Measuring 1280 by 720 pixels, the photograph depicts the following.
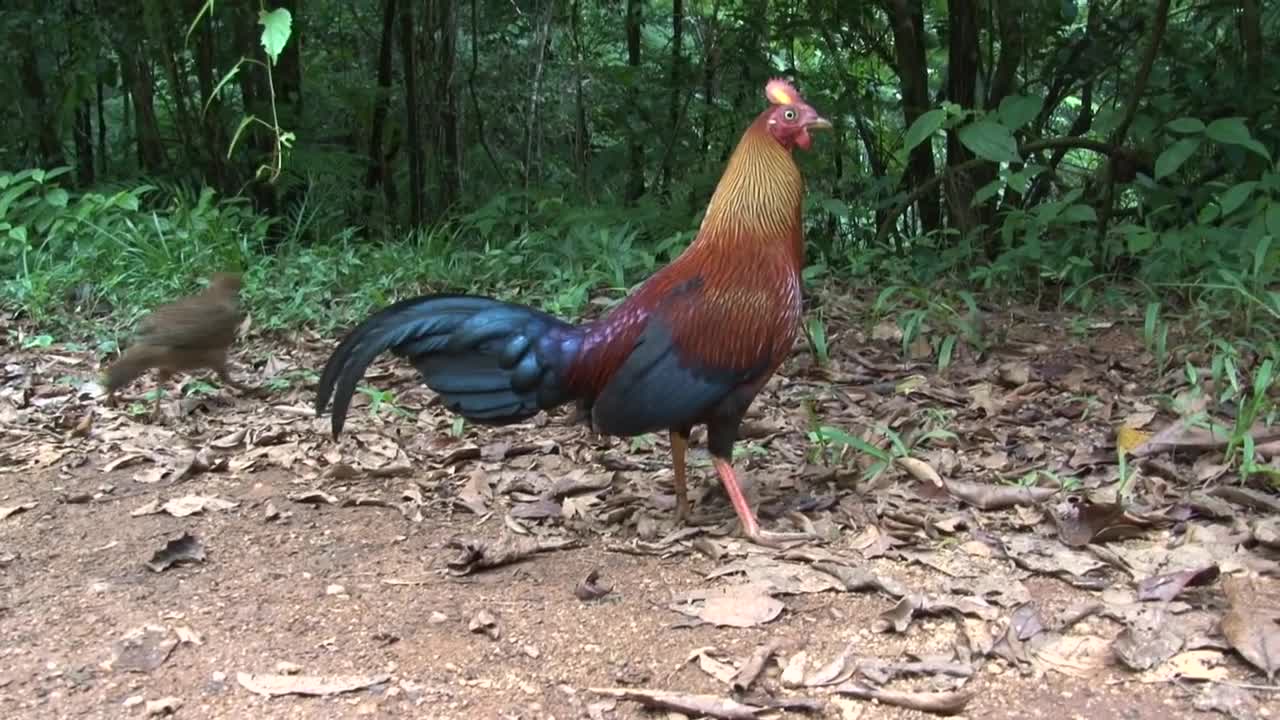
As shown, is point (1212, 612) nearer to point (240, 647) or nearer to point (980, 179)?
point (240, 647)

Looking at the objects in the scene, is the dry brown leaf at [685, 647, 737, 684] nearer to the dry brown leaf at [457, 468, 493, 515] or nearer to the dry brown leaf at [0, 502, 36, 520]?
the dry brown leaf at [457, 468, 493, 515]

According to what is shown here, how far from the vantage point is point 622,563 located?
9.96ft

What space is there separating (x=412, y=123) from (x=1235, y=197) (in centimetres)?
615

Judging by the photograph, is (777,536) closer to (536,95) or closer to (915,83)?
(915,83)

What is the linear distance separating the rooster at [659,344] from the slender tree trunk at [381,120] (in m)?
6.13

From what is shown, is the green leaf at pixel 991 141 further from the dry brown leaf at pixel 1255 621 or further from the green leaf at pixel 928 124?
the dry brown leaf at pixel 1255 621

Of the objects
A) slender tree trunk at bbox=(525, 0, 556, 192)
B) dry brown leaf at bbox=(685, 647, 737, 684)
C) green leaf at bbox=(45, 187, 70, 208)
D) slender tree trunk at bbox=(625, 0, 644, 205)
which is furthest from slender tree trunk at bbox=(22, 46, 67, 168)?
dry brown leaf at bbox=(685, 647, 737, 684)

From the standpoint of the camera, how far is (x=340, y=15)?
9.46 metres

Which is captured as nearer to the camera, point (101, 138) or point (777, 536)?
point (777, 536)

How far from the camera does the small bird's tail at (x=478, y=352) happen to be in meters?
3.18

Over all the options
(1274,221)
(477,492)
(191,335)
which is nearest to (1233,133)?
(1274,221)

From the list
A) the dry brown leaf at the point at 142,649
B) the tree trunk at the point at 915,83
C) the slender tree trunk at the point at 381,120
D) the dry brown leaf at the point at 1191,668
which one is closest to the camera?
the dry brown leaf at the point at 1191,668

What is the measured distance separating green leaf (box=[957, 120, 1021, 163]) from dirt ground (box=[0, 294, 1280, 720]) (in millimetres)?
873

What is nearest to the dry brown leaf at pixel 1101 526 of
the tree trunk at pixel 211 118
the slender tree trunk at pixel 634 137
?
the slender tree trunk at pixel 634 137
